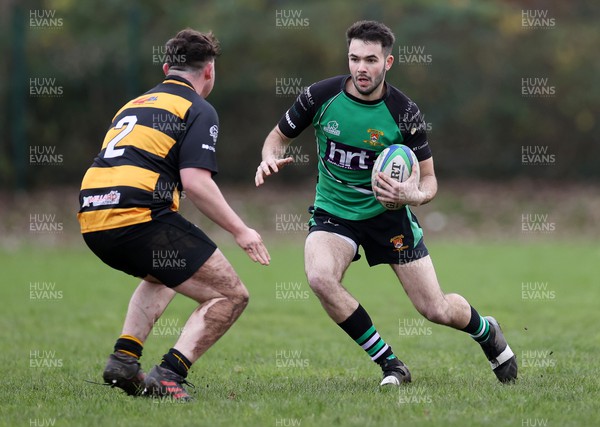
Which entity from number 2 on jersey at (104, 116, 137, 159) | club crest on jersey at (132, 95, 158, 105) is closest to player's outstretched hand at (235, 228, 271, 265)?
number 2 on jersey at (104, 116, 137, 159)

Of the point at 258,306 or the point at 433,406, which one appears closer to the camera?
the point at 433,406

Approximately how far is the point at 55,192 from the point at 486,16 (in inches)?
414

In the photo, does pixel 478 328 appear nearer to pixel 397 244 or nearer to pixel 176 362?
pixel 397 244

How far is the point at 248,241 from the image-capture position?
5512mm

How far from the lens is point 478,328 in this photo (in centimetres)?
659

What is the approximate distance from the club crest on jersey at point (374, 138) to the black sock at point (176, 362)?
2002mm

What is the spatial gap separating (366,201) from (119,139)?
1.84m

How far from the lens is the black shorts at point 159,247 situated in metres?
5.60

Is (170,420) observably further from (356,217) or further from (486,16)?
(486,16)

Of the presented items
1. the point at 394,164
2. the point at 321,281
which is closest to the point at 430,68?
the point at 394,164

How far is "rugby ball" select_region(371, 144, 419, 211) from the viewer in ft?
20.5

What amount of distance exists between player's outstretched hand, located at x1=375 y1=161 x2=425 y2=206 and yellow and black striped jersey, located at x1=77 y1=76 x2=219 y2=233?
3.84 ft

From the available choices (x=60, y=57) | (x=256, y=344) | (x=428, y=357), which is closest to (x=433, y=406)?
(x=428, y=357)

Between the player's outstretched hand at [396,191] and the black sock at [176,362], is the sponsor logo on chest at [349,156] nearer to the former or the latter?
the player's outstretched hand at [396,191]
